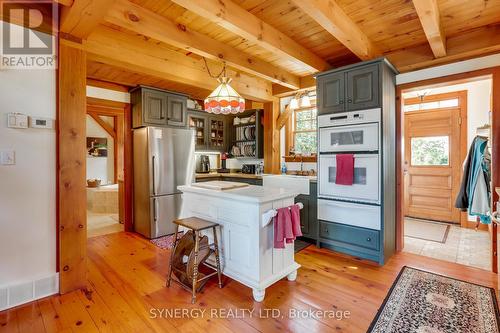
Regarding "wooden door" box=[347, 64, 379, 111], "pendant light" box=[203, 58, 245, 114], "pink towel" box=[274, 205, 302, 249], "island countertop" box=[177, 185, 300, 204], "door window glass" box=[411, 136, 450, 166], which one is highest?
"wooden door" box=[347, 64, 379, 111]

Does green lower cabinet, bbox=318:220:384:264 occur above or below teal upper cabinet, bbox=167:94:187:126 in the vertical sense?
below

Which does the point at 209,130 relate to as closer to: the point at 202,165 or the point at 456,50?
the point at 202,165

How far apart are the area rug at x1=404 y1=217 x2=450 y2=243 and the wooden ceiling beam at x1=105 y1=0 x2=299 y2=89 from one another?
3.29 metres

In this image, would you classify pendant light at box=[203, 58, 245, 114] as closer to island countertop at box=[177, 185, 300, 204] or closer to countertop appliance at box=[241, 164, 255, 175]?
island countertop at box=[177, 185, 300, 204]

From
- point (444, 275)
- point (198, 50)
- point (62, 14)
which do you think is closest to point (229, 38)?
point (198, 50)

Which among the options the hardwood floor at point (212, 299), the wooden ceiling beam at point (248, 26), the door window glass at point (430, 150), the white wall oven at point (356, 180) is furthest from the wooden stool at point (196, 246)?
the door window glass at point (430, 150)

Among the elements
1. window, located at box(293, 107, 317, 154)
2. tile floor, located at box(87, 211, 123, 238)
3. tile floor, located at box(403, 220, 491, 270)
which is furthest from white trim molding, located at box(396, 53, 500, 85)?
tile floor, located at box(87, 211, 123, 238)

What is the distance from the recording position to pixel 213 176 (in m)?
4.83

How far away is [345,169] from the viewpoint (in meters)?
3.03

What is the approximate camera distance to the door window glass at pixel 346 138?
299cm

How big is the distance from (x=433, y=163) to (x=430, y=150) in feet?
0.81

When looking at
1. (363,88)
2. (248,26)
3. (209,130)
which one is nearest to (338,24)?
(248,26)

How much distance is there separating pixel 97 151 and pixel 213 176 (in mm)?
4715

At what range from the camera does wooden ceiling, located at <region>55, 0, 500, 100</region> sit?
2100mm
